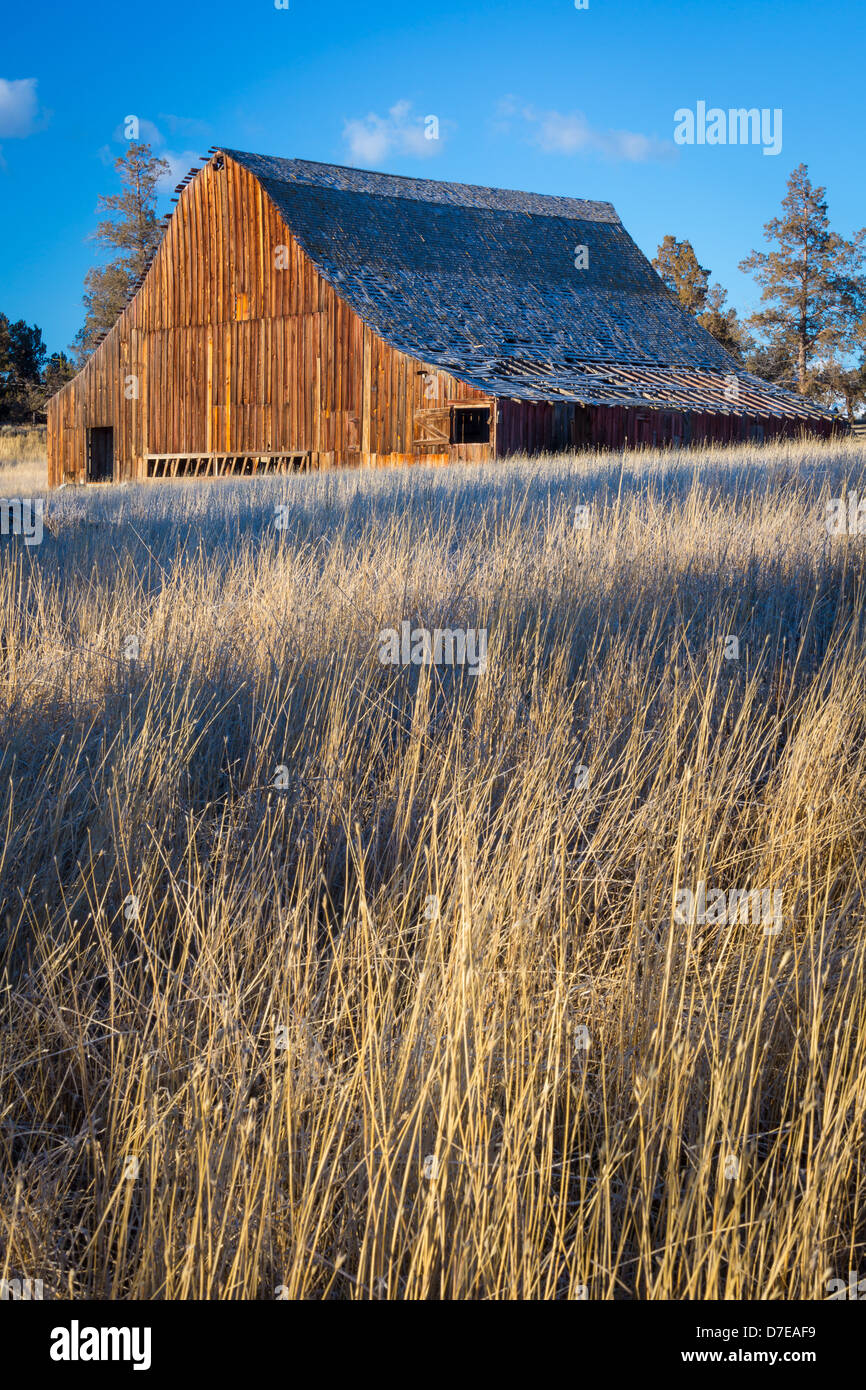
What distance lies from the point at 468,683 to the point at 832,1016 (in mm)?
2681

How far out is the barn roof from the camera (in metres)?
23.8

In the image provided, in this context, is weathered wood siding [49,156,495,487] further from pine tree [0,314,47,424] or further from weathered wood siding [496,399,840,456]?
pine tree [0,314,47,424]

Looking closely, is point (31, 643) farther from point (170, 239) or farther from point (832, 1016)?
point (170, 239)

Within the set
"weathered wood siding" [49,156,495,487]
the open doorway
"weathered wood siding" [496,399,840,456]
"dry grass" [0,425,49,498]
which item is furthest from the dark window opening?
"dry grass" [0,425,49,498]

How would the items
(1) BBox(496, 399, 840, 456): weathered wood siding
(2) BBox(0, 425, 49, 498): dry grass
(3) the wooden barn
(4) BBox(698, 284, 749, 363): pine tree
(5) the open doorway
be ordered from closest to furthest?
(1) BBox(496, 399, 840, 456): weathered wood siding → (3) the wooden barn → (5) the open doorway → (2) BBox(0, 425, 49, 498): dry grass → (4) BBox(698, 284, 749, 363): pine tree

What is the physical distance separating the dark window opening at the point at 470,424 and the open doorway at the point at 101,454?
11.2 meters

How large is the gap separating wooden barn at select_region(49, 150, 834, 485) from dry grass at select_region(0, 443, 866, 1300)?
16.5m

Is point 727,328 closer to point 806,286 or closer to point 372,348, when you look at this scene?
point 806,286

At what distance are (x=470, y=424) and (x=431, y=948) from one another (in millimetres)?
23552

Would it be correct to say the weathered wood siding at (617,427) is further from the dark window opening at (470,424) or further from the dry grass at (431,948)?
the dry grass at (431,948)

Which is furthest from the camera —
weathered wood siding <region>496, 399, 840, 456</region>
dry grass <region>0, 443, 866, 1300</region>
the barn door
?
the barn door

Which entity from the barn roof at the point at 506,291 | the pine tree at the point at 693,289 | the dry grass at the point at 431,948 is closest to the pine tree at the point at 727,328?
the pine tree at the point at 693,289

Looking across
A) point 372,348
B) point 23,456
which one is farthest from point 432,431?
point 23,456
